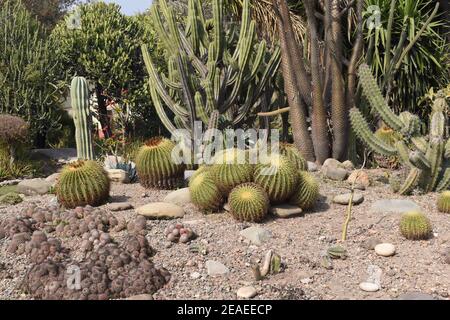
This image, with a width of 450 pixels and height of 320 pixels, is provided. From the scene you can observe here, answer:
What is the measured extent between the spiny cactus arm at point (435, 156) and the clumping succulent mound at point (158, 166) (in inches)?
118

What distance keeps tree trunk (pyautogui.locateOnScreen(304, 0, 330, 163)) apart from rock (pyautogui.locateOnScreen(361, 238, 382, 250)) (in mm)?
3139

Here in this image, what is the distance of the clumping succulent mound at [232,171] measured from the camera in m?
5.94

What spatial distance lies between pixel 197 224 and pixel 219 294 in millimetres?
1366

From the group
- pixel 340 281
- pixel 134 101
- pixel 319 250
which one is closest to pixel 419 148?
pixel 319 250

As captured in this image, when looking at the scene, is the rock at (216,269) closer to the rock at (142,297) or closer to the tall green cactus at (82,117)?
the rock at (142,297)

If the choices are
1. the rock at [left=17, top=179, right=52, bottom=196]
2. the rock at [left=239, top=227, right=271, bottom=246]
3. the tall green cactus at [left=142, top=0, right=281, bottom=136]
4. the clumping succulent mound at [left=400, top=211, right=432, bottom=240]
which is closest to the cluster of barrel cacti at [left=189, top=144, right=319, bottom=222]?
the rock at [left=239, top=227, right=271, bottom=246]

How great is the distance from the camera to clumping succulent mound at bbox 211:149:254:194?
5.94m

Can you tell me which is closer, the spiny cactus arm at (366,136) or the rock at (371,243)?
the rock at (371,243)

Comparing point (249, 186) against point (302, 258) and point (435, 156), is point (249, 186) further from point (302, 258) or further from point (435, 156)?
point (435, 156)

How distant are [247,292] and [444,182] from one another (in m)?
3.35

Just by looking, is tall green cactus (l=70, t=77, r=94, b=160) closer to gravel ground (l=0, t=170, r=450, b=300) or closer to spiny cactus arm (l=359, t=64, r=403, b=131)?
gravel ground (l=0, t=170, r=450, b=300)

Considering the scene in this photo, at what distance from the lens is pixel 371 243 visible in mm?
5348

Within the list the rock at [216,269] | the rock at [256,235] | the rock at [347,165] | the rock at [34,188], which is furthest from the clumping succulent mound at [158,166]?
the rock at [216,269]

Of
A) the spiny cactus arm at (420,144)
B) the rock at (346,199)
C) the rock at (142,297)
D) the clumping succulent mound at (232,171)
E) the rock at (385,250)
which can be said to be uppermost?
the spiny cactus arm at (420,144)
